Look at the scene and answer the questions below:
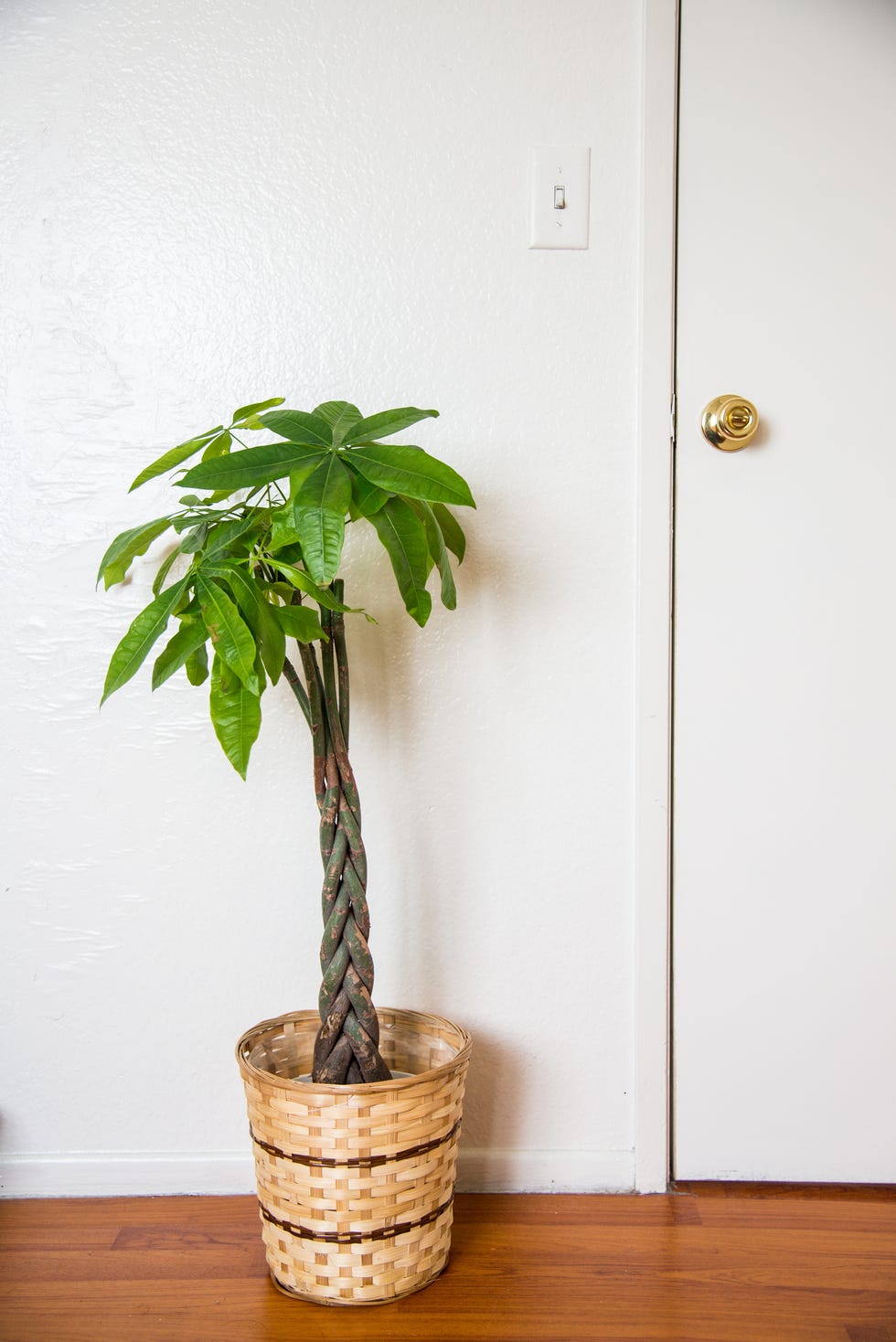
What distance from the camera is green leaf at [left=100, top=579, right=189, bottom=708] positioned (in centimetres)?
88

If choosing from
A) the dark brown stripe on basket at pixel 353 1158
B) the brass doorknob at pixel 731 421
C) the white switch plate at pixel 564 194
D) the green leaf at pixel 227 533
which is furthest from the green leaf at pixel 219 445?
the dark brown stripe on basket at pixel 353 1158

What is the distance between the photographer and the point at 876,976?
117 centimetres

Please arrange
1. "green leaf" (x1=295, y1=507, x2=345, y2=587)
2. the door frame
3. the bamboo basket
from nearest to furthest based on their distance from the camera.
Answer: "green leaf" (x1=295, y1=507, x2=345, y2=587) → the bamboo basket → the door frame

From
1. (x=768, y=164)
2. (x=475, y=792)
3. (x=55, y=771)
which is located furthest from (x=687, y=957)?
(x=768, y=164)

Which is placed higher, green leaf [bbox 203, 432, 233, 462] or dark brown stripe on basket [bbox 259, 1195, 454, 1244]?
green leaf [bbox 203, 432, 233, 462]

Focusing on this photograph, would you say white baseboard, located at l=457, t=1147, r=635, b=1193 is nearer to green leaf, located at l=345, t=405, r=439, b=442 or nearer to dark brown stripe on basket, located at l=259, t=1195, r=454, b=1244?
dark brown stripe on basket, located at l=259, t=1195, r=454, b=1244

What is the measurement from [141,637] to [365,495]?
0.25 meters

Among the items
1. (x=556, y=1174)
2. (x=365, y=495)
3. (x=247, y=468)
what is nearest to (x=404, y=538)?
(x=365, y=495)

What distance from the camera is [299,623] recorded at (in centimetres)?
88

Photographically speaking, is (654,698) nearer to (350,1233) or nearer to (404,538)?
(404,538)

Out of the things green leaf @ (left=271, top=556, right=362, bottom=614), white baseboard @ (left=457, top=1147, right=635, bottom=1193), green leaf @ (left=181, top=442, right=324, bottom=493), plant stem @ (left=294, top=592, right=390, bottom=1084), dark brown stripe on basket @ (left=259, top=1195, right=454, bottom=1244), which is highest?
green leaf @ (left=181, top=442, right=324, bottom=493)

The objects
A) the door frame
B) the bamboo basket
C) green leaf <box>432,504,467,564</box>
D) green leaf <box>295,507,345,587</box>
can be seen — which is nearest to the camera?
green leaf <box>295,507,345,587</box>

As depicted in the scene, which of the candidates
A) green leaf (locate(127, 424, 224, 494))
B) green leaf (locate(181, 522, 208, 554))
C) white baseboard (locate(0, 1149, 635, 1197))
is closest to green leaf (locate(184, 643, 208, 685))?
green leaf (locate(181, 522, 208, 554))

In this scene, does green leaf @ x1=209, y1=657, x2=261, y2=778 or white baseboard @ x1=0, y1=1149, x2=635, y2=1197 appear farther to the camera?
white baseboard @ x1=0, y1=1149, x2=635, y2=1197
